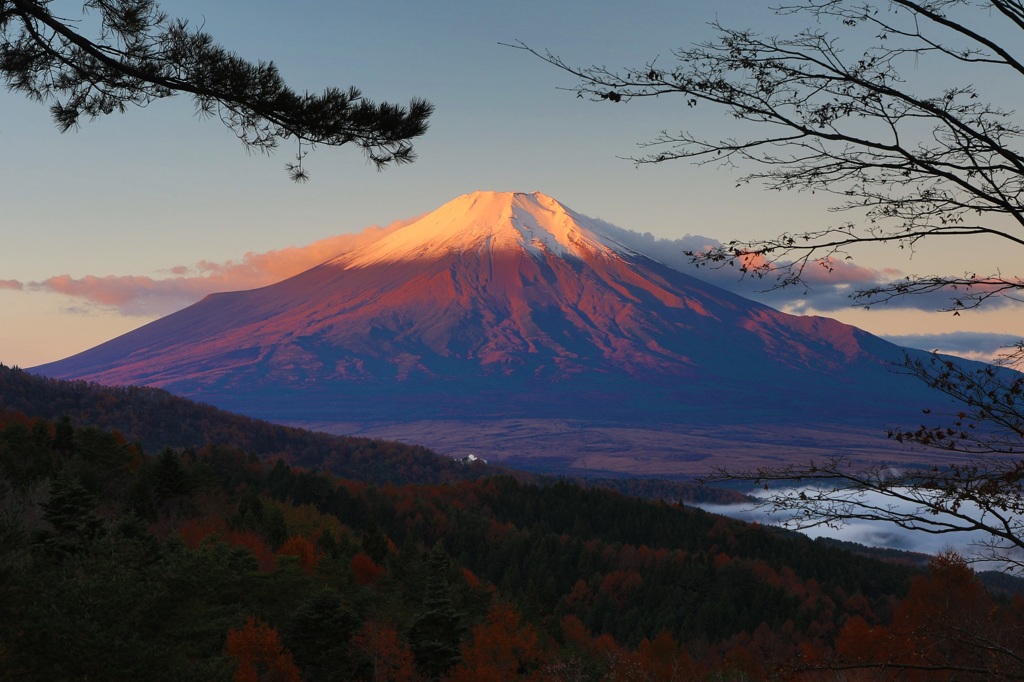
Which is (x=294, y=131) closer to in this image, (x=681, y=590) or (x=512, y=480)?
(x=681, y=590)

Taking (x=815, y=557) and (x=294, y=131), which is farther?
(x=815, y=557)

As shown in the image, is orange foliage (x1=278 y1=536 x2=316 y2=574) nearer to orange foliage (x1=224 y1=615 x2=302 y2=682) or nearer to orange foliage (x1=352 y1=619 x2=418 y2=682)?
orange foliage (x1=352 y1=619 x2=418 y2=682)

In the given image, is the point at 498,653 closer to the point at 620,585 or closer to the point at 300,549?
the point at 300,549

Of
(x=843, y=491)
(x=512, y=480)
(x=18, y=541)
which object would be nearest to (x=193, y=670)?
(x=18, y=541)

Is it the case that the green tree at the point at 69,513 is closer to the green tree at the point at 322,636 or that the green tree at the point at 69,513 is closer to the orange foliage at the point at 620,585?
the green tree at the point at 322,636

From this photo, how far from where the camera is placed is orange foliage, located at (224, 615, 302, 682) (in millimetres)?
35844

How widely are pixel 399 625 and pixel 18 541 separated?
1330 inches

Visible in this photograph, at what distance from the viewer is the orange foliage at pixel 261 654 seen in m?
35.8

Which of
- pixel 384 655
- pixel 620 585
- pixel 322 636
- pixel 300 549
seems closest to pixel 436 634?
pixel 384 655

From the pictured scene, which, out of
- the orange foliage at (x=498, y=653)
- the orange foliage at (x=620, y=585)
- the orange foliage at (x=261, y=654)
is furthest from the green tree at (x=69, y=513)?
the orange foliage at (x=620, y=585)

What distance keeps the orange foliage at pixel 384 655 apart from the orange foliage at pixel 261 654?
10.8 feet

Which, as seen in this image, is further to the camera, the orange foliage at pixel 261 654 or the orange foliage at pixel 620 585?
the orange foliage at pixel 620 585

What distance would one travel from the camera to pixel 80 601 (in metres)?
18.9

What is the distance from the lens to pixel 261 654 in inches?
1468
